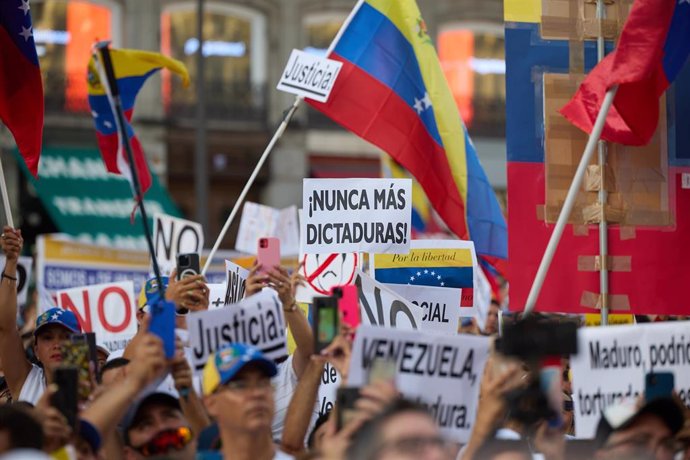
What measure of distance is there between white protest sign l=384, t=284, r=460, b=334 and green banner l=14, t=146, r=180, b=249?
35.3ft

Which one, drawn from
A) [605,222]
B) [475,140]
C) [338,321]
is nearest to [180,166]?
[475,140]

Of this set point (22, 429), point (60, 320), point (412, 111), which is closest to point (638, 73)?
point (412, 111)

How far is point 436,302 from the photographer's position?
915cm

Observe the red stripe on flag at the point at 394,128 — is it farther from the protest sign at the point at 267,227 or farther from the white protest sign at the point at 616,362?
the white protest sign at the point at 616,362

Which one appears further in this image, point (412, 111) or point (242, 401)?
point (412, 111)

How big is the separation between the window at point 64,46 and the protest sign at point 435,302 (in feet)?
75.0

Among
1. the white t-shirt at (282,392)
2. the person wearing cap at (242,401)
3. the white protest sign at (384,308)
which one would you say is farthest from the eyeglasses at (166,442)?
the white protest sign at (384,308)

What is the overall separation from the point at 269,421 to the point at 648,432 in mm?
1377

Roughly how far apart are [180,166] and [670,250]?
79.6ft

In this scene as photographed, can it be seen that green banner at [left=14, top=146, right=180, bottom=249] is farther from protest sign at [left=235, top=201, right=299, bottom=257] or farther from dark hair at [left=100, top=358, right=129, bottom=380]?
dark hair at [left=100, top=358, right=129, bottom=380]

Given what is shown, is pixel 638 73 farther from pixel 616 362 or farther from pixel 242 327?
pixel 242 327

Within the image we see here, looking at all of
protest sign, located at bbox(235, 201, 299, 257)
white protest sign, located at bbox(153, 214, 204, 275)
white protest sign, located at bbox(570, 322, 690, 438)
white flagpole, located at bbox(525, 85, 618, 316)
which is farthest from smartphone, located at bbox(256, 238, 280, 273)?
protest sign, located at bbox(235, 201, 299, 257)

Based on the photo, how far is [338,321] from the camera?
6.20 meters

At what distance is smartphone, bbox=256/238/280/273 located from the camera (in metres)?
7.11
